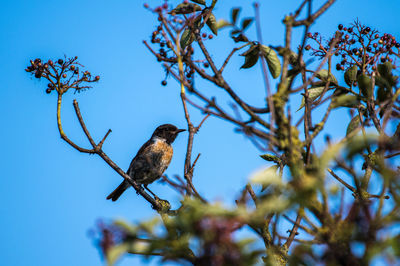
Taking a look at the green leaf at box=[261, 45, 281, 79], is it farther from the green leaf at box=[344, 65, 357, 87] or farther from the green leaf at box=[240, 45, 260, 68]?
the green leaf at box=[344, 65, 357, 87]

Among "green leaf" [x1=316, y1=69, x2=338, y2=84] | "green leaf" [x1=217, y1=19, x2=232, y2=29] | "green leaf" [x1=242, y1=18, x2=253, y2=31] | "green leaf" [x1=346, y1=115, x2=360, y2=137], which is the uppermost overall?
"green leaf" [x1=316, y1=69, x2=338, y2=84]

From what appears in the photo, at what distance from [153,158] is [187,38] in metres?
5.57

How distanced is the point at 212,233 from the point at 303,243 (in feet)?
1.48

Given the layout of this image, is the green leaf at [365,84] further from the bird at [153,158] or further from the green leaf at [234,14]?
the bird at [153,158]

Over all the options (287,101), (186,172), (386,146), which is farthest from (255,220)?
(186,172)

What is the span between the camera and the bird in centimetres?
834

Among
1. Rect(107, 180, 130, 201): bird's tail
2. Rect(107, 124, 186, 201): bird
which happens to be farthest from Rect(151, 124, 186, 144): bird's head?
Rect(107, 180, 130, 201): bird's tail

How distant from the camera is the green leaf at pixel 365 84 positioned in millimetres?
2242

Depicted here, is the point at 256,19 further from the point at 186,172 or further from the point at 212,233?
the point at 186,172

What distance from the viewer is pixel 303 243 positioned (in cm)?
148

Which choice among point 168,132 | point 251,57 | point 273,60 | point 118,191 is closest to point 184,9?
point 251,57

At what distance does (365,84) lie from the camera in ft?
7.78

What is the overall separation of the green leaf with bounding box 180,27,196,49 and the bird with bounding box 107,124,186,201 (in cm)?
529

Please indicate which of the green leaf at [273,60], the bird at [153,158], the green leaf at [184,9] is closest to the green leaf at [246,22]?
the green leaf at [273,60]
